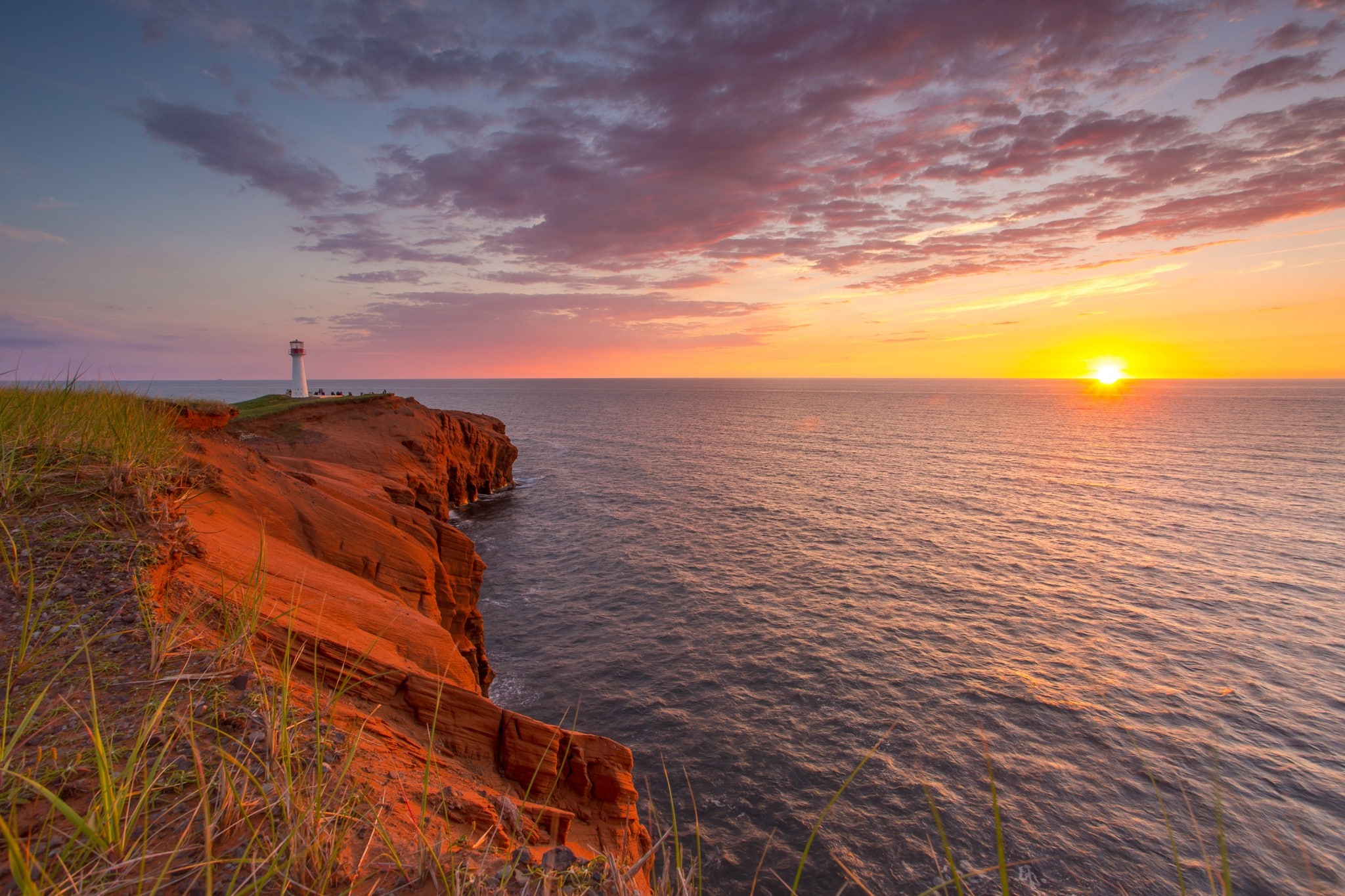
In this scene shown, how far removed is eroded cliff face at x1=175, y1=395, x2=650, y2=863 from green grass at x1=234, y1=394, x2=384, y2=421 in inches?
562

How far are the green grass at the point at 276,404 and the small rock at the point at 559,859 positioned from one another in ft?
110

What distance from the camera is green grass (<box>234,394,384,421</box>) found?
Result: 1288 inches

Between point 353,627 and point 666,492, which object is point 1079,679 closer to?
point 353,627

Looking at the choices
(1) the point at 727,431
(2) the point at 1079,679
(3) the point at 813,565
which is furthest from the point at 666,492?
(1) the point at 727,431

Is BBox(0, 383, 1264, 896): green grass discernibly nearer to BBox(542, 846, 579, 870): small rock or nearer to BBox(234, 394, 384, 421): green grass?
BBox(542, 846, 579, 870): small rock

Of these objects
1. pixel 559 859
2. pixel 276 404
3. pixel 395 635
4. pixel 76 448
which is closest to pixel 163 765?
pixel 559 859

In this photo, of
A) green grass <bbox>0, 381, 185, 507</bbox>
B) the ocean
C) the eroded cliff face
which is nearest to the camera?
the eroded cliff face

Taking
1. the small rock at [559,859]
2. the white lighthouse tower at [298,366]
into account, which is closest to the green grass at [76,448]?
the small rock at [559,859]

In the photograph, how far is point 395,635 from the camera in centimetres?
995

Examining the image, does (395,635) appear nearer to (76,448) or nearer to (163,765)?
(76,448)

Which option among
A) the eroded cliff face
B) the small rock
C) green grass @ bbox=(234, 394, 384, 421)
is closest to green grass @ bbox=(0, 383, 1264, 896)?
the small rock

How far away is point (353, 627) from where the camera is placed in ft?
30.6

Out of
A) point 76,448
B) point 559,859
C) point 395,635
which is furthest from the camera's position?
point 395,635

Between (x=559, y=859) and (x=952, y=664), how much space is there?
73.2ft
